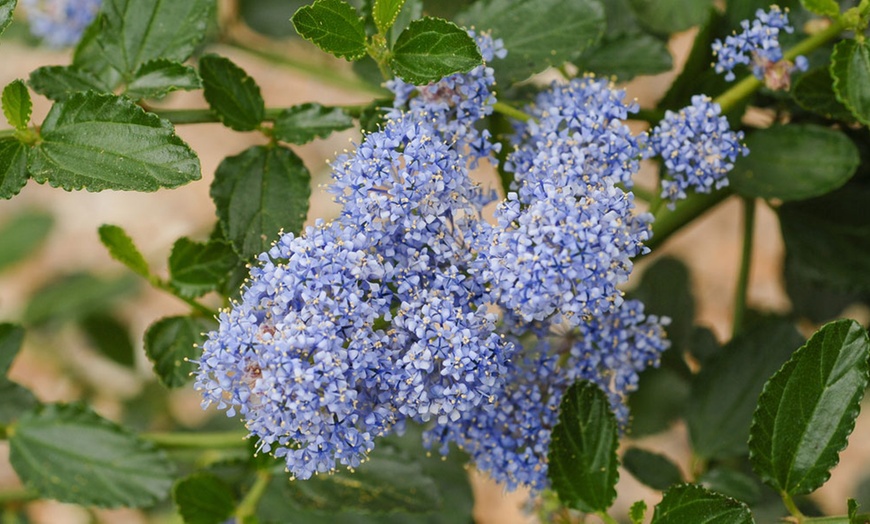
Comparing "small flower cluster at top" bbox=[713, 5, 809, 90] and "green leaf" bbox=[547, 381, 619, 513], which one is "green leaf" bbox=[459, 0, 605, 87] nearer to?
"small flower cluster at top" bbox=[713, 5, 809, 90]

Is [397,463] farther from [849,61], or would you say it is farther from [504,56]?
[849,61]

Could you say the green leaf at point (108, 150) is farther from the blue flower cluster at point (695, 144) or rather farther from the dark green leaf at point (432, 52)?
the blue flower cluster at point (695, 144)

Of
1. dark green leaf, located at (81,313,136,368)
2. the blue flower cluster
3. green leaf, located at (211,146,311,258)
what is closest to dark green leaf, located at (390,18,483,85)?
green leaf, located at (211,146,311,258)

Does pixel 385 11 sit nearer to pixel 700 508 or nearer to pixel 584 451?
pixel 584 451

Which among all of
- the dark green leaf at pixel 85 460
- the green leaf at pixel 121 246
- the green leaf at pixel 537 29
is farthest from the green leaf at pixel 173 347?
the green leaf at pixel 537 29

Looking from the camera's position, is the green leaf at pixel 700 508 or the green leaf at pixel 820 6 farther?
the green leaf at pixel 820 6

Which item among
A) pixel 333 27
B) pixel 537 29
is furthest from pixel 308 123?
pixel 537 29

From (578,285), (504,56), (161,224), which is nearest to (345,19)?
(504,56)
